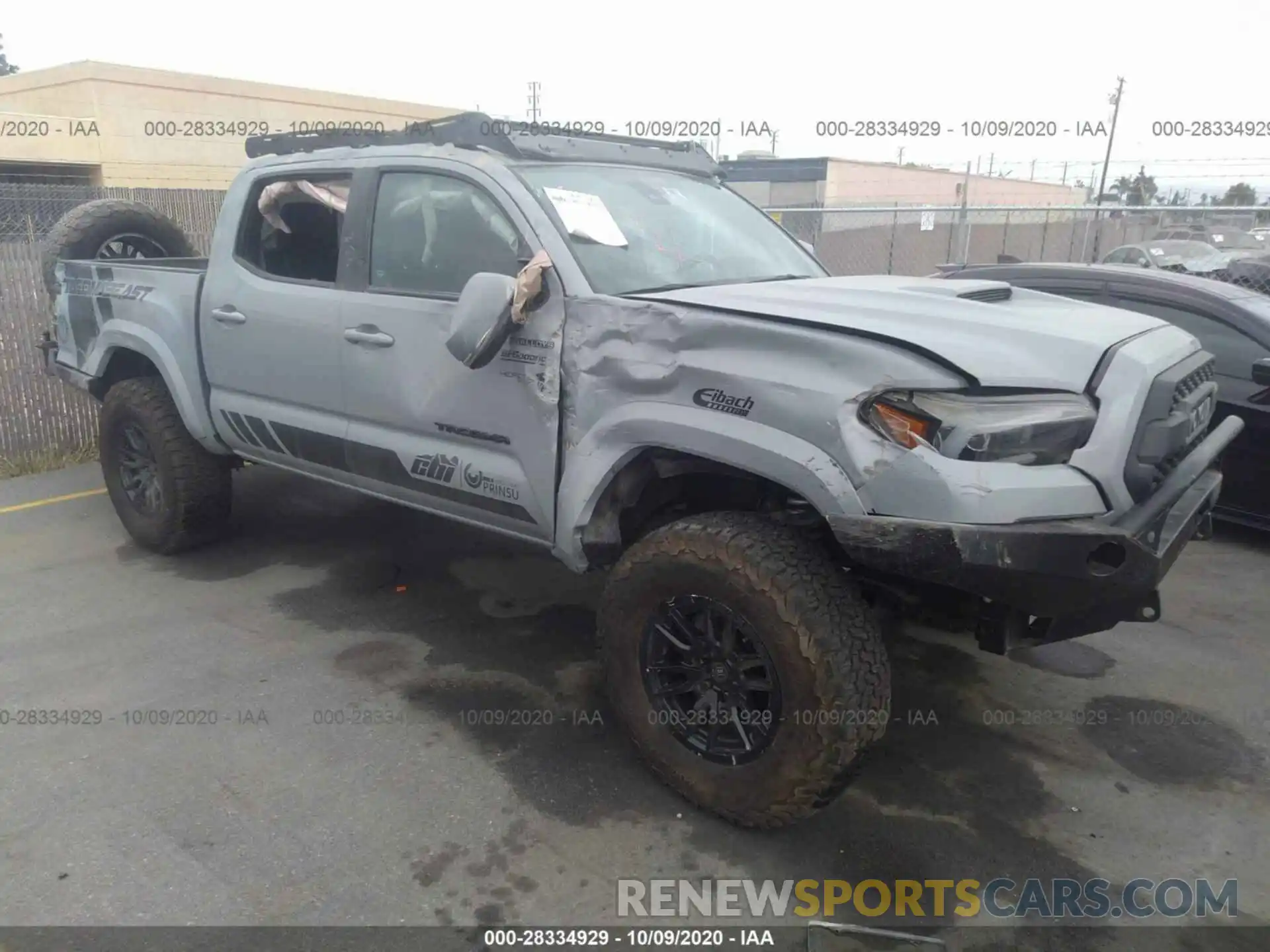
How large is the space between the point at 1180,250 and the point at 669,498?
12.1m

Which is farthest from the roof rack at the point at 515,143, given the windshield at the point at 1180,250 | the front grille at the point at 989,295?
the windshield at the point at 1180,250

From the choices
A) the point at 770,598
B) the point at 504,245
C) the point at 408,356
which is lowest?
the point at 770,598

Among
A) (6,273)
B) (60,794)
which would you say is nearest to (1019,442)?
(60,794)

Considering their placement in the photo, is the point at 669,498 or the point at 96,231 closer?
the point at 669,498

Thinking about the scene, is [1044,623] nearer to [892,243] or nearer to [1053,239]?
[892,243]

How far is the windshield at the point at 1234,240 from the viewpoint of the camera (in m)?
14.0

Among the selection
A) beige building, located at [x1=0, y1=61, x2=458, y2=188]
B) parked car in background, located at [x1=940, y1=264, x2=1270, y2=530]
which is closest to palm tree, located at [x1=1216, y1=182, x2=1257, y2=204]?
beige building, located at [x1=0, y1=61, x2=458, y2=188]

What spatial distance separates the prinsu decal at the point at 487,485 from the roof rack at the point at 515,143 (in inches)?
47.6

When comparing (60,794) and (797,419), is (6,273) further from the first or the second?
(797,419)

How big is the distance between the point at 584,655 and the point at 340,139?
253cm

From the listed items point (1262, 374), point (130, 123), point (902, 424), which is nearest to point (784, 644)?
point (902, 424)

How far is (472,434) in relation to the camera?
3.49 m

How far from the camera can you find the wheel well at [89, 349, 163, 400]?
5.12 meters

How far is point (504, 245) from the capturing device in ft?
11.2
